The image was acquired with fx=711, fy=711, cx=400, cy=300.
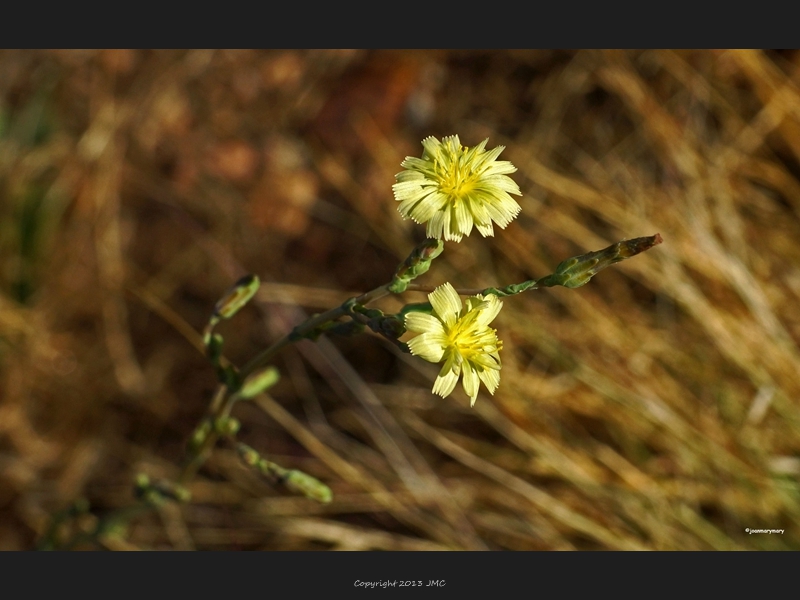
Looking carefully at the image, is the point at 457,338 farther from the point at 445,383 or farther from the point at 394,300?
the point at 394,300

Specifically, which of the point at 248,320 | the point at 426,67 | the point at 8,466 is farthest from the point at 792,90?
the point at 8,466

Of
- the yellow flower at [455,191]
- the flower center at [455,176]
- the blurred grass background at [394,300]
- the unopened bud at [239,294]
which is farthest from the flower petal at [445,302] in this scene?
the blurred grass background at [394,300]

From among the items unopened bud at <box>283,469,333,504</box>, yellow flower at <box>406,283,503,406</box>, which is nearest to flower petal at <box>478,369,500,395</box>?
yellow flower at <box>406,283,503,406</box>

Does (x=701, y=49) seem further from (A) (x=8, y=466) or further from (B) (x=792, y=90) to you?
(A) (x=8, y=466)

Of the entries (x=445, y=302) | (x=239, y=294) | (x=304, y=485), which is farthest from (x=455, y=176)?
(x=304, y=485)

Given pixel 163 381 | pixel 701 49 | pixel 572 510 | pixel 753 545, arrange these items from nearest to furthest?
pixel 753 545, pixel 572 510, pixel 163 381, pixel 701 49
